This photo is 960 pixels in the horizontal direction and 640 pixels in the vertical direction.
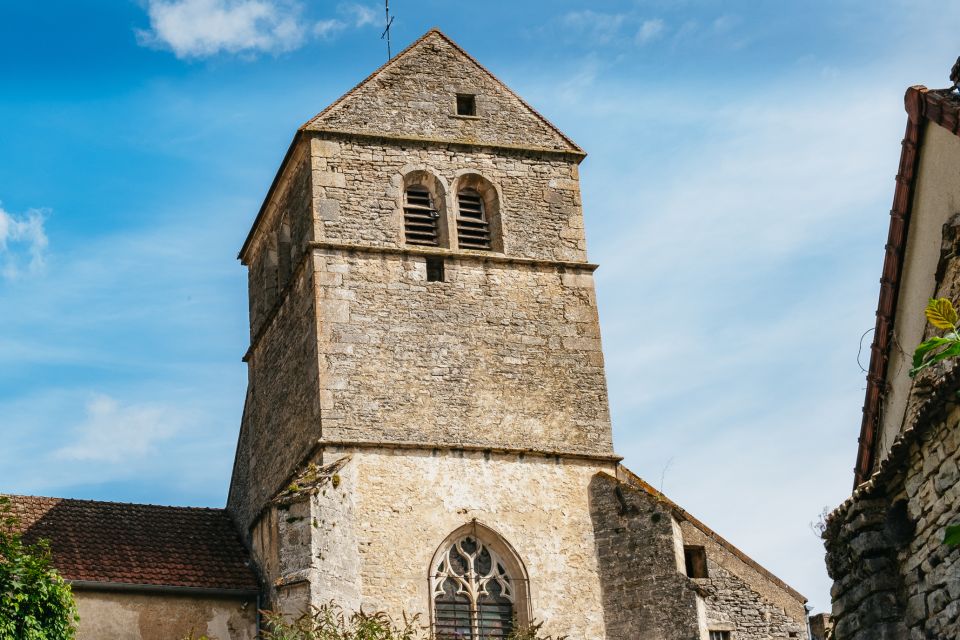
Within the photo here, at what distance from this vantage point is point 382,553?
57.0ft

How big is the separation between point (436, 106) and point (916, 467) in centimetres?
1356

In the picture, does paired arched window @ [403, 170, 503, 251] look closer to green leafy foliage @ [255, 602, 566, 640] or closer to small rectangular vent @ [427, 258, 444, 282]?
small rectangular vent @ [427, 258, 444, 282]

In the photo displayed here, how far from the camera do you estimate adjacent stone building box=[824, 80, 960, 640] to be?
311 inches

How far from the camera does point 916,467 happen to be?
827 centimetres

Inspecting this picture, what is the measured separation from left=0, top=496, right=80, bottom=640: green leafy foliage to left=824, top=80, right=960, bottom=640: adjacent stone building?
338 inches

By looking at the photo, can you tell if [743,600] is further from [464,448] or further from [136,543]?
[136,543]

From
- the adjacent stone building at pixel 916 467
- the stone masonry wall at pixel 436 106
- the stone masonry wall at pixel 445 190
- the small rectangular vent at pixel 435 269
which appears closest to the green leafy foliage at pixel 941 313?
the adjacent stone building at pixel 916 467

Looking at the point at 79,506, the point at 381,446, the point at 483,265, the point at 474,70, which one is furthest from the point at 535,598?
the point at 474,70

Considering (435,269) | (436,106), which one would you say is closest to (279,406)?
(435,269)

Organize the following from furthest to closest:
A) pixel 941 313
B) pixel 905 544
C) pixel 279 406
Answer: pixel 279 406, pixel 905 544, pixel 941 313

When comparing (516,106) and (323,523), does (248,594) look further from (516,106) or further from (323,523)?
(516,106)

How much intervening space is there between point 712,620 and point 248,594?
21.4ft

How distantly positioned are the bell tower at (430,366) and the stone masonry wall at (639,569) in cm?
21

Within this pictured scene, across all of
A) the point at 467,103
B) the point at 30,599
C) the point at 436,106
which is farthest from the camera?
the point at 467,103
